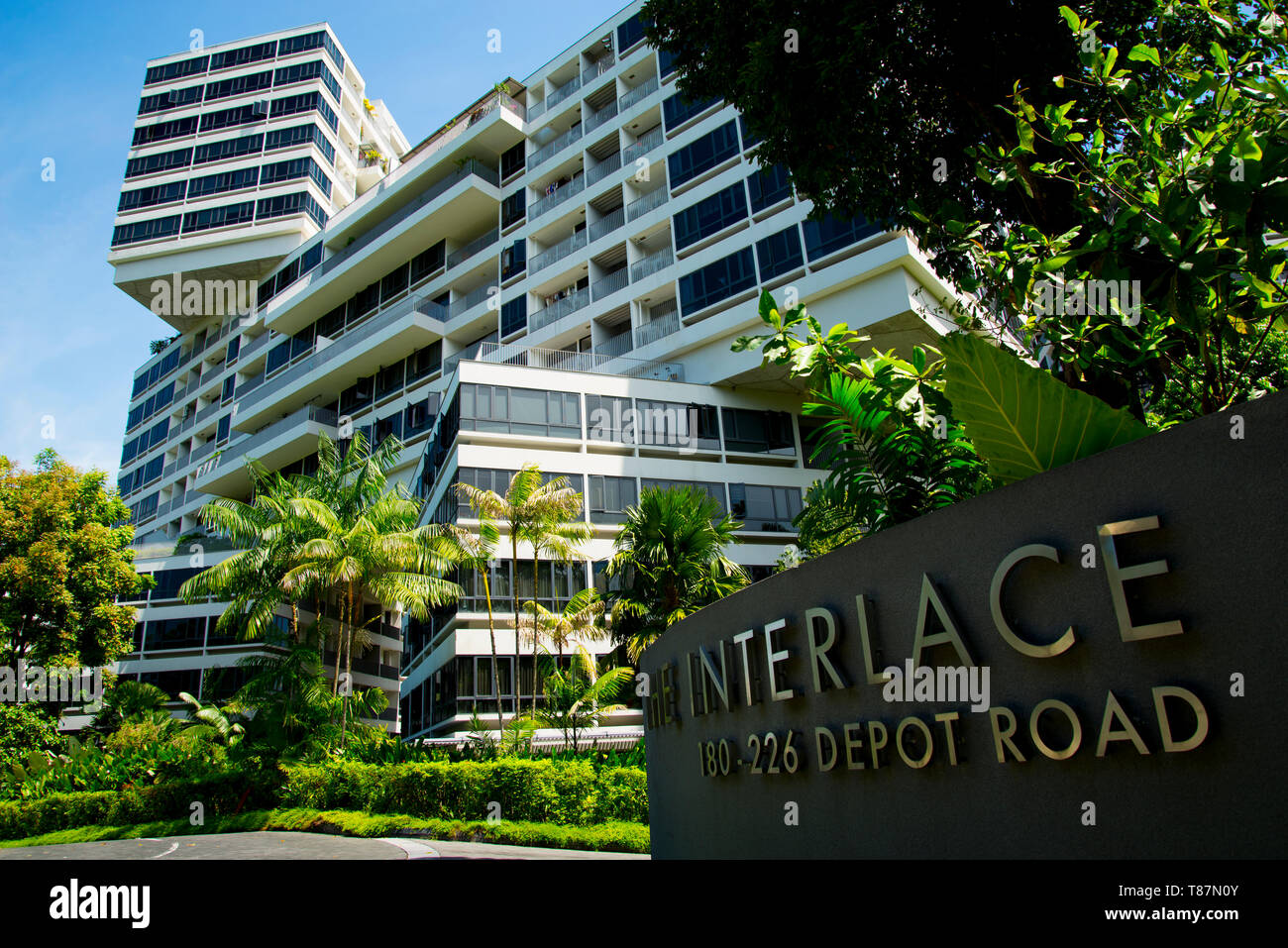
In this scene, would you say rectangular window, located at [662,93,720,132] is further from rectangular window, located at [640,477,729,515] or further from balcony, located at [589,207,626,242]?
rectangular window, located at [640,477,729,515]

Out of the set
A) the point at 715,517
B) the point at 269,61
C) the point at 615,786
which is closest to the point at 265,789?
the point at 615,786

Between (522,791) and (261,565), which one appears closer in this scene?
(522,791)

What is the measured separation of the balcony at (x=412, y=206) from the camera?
1594 inches

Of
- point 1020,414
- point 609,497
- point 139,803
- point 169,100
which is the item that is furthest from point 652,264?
point 169,100

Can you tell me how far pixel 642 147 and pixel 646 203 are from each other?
10.7 feet

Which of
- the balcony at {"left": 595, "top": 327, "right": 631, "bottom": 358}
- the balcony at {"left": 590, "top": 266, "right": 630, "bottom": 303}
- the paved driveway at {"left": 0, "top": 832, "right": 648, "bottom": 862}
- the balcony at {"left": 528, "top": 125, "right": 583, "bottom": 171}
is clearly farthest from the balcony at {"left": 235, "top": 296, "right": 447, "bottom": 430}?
the paved driveway at {"left": 0, "top": 832, "right": 648, "bottom": 862}

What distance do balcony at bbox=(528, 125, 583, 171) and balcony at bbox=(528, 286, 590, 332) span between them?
784 centimetres

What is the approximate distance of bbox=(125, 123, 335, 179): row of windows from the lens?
52562mm

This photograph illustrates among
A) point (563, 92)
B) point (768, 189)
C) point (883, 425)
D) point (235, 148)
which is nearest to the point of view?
point (883, 425)

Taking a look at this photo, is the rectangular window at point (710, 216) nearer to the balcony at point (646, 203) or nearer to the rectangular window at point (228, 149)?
the balcony at point (646, 203)

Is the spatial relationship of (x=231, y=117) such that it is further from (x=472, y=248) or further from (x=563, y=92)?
(x=563, y=92)

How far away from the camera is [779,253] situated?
2845 centimetres

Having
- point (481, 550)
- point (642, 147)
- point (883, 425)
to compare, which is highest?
point (642, 147)
